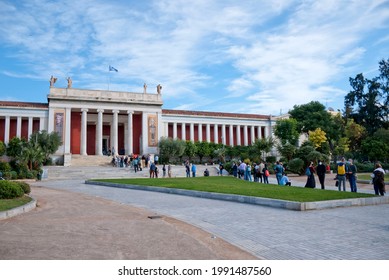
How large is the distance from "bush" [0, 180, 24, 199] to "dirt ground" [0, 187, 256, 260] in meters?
2.34

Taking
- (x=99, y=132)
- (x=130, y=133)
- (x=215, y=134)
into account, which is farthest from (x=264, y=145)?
(x=99, y=132)

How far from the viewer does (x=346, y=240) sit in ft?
19.8

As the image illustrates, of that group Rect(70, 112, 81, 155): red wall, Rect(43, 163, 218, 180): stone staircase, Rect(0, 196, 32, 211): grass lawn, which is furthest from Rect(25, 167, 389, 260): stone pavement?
Rect(70, 112, 81, 155): red wall

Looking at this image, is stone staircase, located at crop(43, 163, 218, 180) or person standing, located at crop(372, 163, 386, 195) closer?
person standing, located at crop(372, 163, 386, 195)

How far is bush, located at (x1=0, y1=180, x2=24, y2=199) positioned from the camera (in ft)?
36.0

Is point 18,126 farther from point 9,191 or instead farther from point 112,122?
point 9,191

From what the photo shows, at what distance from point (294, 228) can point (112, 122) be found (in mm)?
46219

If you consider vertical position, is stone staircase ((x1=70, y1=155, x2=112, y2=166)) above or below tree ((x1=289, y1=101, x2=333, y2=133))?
below

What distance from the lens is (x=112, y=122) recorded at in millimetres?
50781

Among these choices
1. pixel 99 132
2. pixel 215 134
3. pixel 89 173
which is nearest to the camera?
pixel 89 173

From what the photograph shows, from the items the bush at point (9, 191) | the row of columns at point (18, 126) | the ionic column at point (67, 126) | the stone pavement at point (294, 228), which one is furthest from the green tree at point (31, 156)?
the stone pavement at point (294, 228)

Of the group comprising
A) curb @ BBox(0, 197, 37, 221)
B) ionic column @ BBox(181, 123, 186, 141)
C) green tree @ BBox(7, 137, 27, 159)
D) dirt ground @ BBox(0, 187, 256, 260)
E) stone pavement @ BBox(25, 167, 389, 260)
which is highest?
ionic column @ BBox(181, 123, 186, 141)

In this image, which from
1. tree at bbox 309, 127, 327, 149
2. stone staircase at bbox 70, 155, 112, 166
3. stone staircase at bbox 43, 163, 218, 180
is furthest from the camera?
tree at bbox 309, 127, 327, 149

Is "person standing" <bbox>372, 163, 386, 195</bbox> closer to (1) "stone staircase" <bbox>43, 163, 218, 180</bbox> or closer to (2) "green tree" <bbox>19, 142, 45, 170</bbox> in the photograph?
(1) "stone staircase" <bbox>43, 163, 218, 180</bbox>
